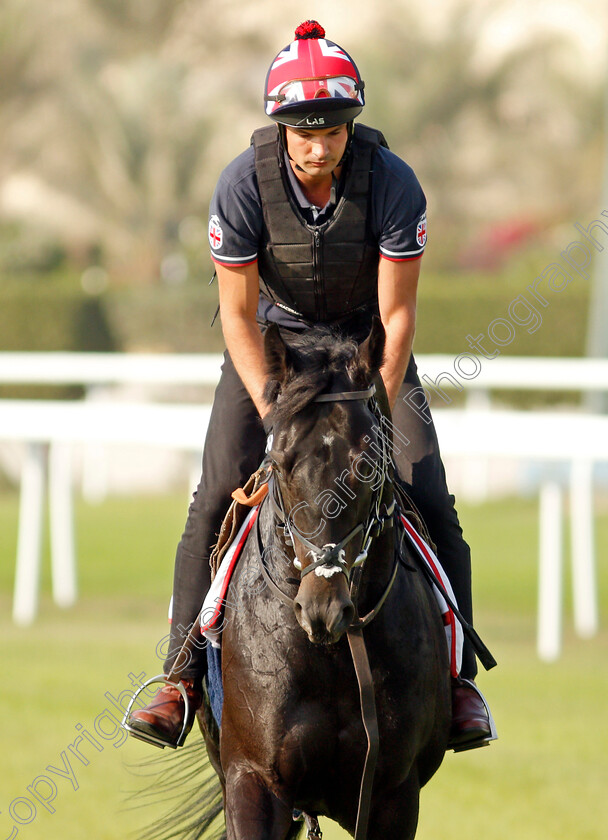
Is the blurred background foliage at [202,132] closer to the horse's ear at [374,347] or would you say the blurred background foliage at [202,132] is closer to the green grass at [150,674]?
the green grass at [150,674]

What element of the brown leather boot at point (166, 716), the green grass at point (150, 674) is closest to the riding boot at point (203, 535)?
the brown leather boot at point (166, 716)

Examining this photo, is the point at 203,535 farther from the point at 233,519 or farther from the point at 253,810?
the point at 253,810

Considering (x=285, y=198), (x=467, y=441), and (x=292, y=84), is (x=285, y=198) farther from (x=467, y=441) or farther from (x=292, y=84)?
(x=467, y=441)

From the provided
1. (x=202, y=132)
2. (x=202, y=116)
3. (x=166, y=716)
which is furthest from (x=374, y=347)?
(x=202, y=116)

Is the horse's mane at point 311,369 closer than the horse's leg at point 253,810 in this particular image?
Yes

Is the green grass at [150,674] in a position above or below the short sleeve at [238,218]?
below

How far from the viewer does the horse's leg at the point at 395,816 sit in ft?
12.7

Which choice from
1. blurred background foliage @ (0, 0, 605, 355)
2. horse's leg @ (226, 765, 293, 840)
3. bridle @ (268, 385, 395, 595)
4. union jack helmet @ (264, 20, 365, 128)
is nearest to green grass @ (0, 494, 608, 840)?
horse's leg @ (226, 765, 293, 840)

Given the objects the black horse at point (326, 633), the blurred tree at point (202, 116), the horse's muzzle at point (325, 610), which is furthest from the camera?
the blurred tree at point (202, 116)

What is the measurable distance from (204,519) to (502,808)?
8.79 feet

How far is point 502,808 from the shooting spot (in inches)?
245

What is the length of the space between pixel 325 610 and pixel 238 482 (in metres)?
1.26

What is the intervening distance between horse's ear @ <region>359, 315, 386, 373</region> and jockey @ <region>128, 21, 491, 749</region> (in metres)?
0.32

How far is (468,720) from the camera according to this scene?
4.25 meters
